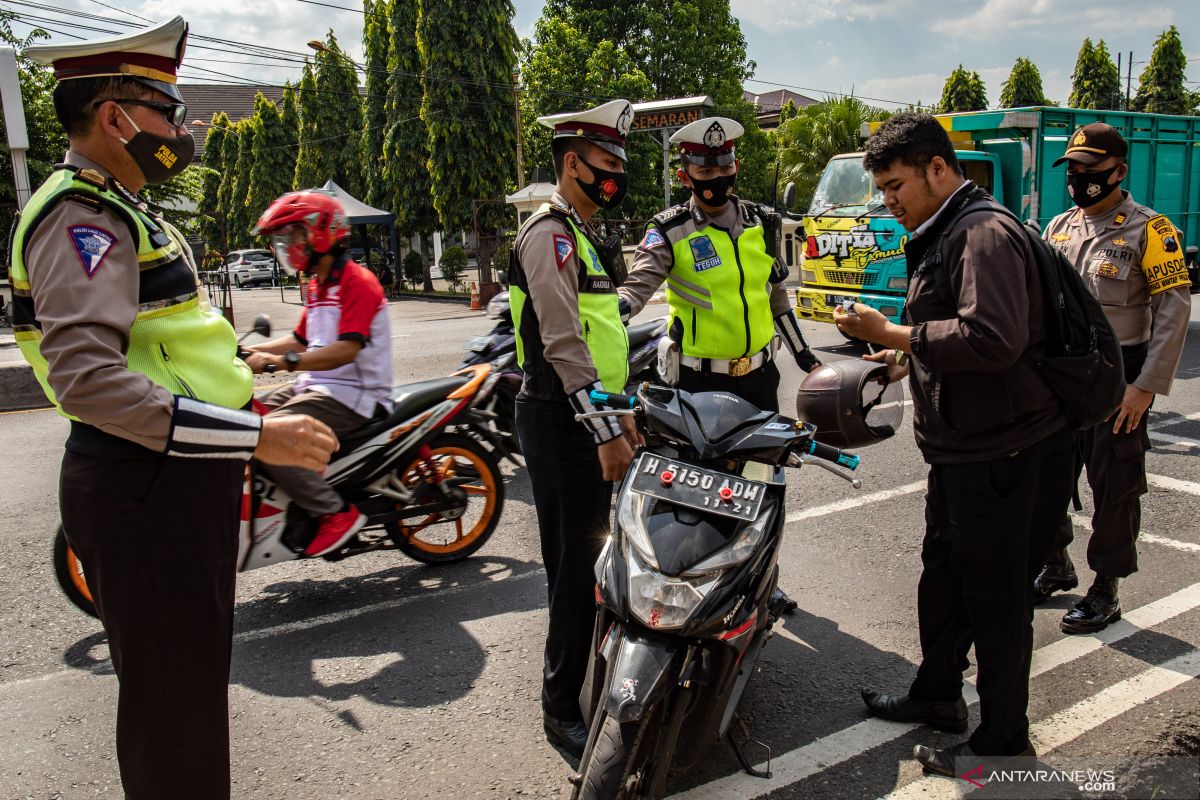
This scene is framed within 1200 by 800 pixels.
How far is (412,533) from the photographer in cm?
459

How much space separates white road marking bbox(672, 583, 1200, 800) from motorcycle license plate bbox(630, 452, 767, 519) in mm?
930

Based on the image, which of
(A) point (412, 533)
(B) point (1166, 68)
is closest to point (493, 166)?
(A) point (412, 533)

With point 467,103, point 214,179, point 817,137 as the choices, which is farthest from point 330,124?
point 214,179

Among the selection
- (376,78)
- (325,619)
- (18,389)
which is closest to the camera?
(325,619)

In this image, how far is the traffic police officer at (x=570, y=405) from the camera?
296cm

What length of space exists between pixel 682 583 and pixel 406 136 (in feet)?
Result: 90.3

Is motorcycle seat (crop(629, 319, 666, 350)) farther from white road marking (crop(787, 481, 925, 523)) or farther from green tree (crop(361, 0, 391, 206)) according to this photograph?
green tree (crop(361, 0, 391, 206))

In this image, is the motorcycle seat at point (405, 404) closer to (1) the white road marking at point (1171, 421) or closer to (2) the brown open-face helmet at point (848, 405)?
(2) the brown open-face helmet at point (848, 405)

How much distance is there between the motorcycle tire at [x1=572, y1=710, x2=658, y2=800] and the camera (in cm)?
236

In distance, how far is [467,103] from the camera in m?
25.7

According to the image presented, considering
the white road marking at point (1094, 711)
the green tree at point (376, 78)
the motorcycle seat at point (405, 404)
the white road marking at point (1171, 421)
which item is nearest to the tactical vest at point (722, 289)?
the motorcycle seat at point (405, 404)

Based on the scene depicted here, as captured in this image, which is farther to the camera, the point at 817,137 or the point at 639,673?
the point at 817,137

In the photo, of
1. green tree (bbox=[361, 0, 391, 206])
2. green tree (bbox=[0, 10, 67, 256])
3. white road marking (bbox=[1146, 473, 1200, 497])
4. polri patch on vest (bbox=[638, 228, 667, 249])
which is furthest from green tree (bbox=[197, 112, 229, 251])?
white road marking (bbox=[1146, 473, 1200, 497])

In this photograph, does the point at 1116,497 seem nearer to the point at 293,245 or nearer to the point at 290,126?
the point at 293,245
